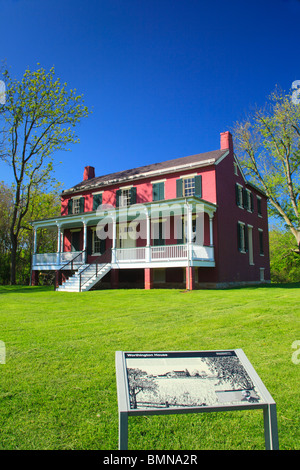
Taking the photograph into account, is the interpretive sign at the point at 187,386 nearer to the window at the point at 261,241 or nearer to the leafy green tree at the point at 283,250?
the window at the point at 261,241

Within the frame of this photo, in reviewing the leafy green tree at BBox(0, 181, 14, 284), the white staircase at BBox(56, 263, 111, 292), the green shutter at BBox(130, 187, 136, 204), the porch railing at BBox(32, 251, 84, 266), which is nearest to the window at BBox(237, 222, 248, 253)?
the green shutter at BBox(130, 187, 136, 204)

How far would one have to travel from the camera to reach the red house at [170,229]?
1811 cm

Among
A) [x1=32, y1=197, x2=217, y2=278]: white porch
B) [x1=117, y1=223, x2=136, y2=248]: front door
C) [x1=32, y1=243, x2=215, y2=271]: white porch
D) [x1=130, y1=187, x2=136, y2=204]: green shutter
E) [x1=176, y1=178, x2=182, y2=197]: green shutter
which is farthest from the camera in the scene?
[x1=130, y1=187, x2=136, y2=204]: green shutter

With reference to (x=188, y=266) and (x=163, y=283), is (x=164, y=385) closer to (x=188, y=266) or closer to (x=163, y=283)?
(x=188, y=266)

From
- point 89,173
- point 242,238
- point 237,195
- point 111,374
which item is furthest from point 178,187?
point 111,374

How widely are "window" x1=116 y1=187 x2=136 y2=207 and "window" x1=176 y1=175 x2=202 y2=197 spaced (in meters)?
3.45

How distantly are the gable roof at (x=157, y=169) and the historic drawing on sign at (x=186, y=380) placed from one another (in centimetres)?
1744

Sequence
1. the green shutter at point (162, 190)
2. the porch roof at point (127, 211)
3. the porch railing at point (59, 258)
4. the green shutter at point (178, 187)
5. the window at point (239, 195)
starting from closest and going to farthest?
the porch roof at point (127, 211) → the green shutter at point (178, 187) → the green shutter at point (162, 190) → the porch railing at point (59, 258) → the window at point (239, 195)

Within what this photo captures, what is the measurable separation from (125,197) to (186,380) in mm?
21072

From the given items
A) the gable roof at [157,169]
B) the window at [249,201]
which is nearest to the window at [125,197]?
the gable roof at [157,169]

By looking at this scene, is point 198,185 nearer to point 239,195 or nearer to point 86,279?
point 239,195

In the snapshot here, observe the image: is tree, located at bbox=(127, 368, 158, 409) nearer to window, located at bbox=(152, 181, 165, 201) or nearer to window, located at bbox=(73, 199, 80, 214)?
window, located at bbox=(152, 181, 165, 201)

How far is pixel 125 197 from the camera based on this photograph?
76.8ft

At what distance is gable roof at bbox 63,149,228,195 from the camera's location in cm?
2035
